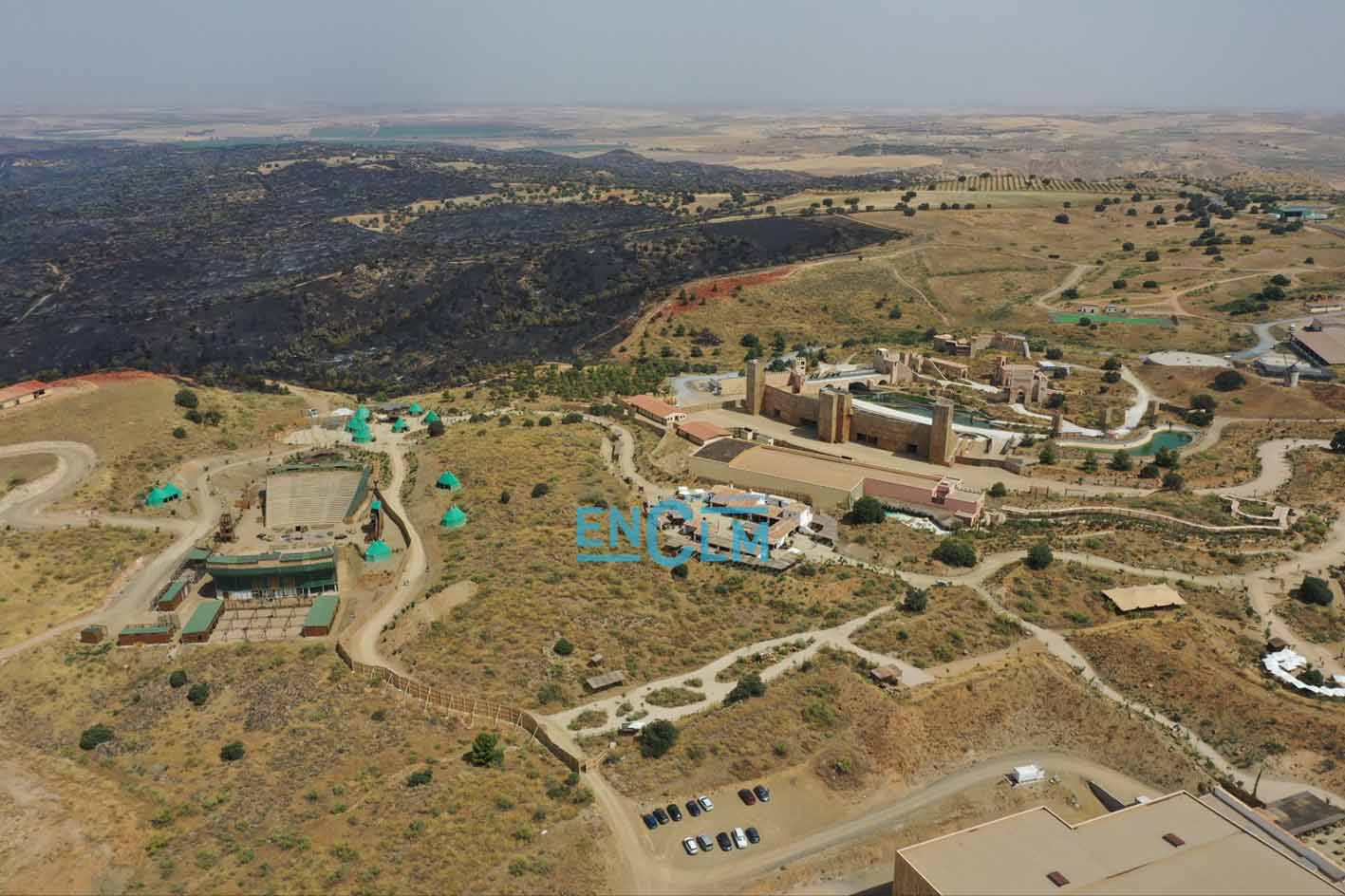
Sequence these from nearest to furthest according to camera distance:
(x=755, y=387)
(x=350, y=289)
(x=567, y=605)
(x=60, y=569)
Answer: (x=567, y=605) → (x=60, y=569) → (x=755, y=387) → (x=350, y=289)

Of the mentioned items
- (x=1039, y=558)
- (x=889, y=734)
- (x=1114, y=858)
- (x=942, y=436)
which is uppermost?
(x=1114, y=858)

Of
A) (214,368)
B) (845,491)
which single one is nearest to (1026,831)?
(845,491)

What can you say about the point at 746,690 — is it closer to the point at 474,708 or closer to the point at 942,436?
the point at 474,708

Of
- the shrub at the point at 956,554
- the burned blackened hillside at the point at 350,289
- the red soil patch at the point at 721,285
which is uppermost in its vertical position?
the red soil patch at the point at 721,285

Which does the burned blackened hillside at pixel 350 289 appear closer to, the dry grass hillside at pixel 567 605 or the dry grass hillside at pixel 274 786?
the dry grass hillside at pixel 567 605

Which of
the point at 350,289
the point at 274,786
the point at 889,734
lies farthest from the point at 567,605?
the point at 350,289

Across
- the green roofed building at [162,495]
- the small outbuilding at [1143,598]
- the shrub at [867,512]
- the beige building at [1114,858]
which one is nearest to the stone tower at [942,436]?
the shrub at [867,512]
